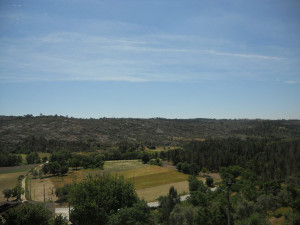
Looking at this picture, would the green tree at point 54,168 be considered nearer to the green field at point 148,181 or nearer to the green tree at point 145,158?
the green field at point 148,181

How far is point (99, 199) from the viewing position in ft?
106

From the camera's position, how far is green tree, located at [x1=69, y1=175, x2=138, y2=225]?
30094mm

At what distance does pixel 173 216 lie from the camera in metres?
28.9

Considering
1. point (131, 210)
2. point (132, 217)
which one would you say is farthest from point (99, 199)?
point (132, 217)

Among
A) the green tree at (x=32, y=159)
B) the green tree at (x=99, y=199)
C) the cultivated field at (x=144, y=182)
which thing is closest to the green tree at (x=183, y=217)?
the green tree at (x=99, y=199)

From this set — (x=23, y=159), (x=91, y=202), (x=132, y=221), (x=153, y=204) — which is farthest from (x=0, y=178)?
(x=132, y=221)

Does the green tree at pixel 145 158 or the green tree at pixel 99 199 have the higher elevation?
the green tree at pixel 99 199

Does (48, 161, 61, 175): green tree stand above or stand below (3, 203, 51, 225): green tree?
below

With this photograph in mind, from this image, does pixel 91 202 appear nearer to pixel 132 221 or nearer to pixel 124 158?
pixel 132 221

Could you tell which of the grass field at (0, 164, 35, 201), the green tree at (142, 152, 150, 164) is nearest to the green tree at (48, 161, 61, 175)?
the grass field at (0, 164, 35, 201)

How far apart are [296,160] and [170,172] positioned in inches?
1773

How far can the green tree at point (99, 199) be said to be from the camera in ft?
98.7

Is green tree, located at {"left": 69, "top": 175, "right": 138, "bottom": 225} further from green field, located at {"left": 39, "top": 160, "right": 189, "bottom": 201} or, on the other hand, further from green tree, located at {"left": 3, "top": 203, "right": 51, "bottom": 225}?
green field, located at {"left": 39, "top": 160, "right": 189, "bottom": 201}

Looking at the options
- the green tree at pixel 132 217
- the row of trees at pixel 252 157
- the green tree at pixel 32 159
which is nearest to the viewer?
the green tree at pixel 132 217
